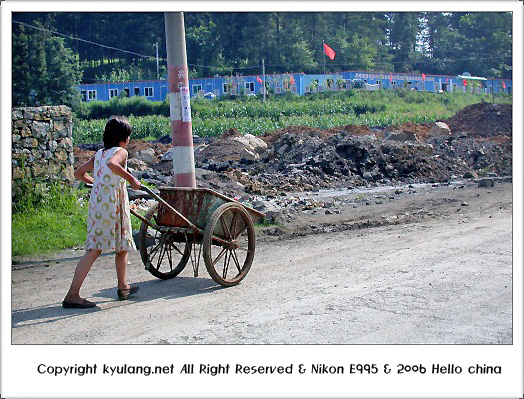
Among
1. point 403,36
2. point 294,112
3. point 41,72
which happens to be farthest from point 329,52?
point 41,72

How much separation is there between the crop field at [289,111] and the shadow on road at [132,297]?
35.6m

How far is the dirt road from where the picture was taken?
A: 5.73 metres

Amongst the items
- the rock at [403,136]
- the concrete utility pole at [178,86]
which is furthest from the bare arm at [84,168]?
the rock at [403,136]

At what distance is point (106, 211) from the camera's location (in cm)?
648

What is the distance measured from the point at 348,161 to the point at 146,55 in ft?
108

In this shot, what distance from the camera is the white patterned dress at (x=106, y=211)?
21.3 feet

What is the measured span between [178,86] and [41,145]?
3.08m

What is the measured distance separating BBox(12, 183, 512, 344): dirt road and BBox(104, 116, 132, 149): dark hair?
5.52 ft

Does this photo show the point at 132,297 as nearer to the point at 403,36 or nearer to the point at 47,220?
the point at 47,220

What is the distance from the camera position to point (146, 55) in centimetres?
5131

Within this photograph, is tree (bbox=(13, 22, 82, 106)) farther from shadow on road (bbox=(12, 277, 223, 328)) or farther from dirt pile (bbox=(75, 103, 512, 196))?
shadow on road (bbox=(12, 277, 223, 328))

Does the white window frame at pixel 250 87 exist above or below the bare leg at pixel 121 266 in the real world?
above

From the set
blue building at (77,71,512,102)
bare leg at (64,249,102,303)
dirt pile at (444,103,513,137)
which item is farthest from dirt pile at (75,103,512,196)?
blue building at (77,71,512,102)

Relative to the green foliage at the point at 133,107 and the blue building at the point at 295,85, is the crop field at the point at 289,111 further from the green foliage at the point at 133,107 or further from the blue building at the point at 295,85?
the blue building at the point at 295,85
